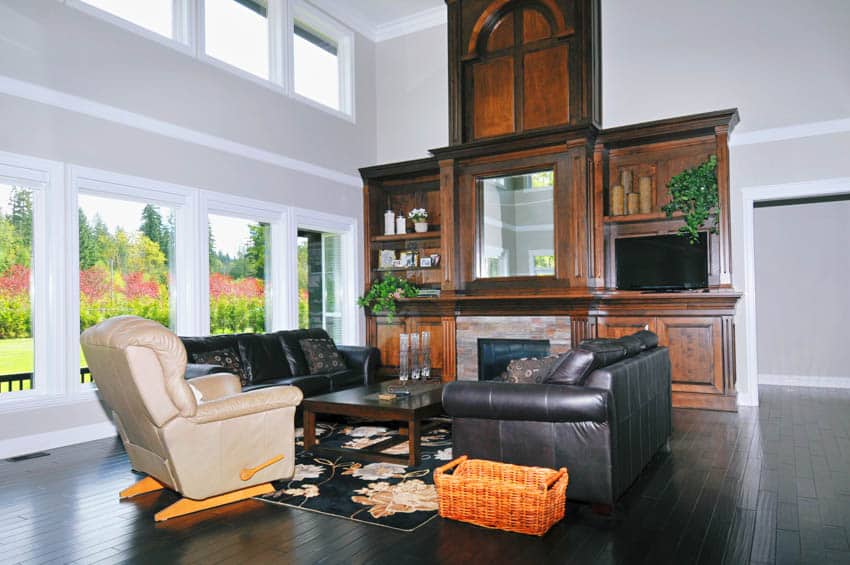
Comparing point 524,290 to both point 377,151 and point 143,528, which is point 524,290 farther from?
point 143,528

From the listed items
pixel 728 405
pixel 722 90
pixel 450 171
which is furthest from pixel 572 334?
pixel 722 90

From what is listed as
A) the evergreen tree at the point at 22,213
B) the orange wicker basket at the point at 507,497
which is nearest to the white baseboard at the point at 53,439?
the evergreen tree at the point at 22,213

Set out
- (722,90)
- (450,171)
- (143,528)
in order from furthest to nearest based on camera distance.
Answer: (450,171) < (722,90) < (143,528)

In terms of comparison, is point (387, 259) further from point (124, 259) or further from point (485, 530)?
point (485, 530)

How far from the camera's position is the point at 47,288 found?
5.03 m

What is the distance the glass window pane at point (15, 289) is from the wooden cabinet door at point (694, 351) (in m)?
5.82

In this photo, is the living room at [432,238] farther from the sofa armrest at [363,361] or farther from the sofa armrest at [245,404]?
the sofa armrest at [245,404]

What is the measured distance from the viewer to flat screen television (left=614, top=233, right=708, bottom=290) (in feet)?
21.5

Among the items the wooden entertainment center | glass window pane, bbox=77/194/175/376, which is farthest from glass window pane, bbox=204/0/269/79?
the wooden entertainment center

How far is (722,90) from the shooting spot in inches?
263

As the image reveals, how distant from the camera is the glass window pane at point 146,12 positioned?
552cm

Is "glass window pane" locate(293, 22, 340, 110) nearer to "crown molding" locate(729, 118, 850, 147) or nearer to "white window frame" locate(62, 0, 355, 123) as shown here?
"white window frame" locate(62, 0, 355, 123)

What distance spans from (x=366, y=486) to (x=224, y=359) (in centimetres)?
236

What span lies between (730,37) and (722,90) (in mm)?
543
